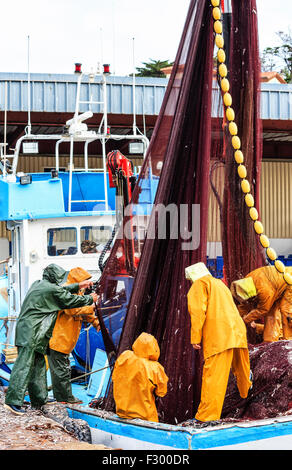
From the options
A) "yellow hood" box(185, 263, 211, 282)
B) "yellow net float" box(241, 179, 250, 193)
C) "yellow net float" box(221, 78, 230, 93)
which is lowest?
"yellow hood" box(185, 263, 211, 282)

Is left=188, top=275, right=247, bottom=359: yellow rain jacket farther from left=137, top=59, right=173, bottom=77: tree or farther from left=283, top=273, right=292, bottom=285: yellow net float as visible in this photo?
left=137, top=59, right=173, bottom=77: tree

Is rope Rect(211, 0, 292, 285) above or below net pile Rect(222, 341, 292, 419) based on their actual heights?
above

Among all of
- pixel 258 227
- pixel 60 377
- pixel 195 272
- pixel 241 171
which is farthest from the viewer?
pixel 60 377

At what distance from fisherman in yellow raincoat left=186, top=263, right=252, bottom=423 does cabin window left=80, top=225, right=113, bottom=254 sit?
3.65 metres

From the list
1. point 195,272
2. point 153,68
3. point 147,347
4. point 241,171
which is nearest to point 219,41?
point 241,171

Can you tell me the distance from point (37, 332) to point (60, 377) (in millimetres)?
591

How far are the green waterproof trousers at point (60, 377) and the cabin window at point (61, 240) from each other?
7.63ft

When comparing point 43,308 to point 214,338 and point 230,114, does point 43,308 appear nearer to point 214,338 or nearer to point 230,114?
point 214,338

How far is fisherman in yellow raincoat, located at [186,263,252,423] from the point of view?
478 centimetres

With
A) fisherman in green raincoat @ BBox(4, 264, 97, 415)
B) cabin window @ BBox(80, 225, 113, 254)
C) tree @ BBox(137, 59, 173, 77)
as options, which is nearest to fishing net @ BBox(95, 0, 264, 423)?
fisherman in green raincoat @ BBox(4, 264, 97, 415)

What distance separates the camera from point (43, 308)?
6109mm

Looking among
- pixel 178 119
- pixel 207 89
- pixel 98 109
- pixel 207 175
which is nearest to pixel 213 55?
pixel 207 89
